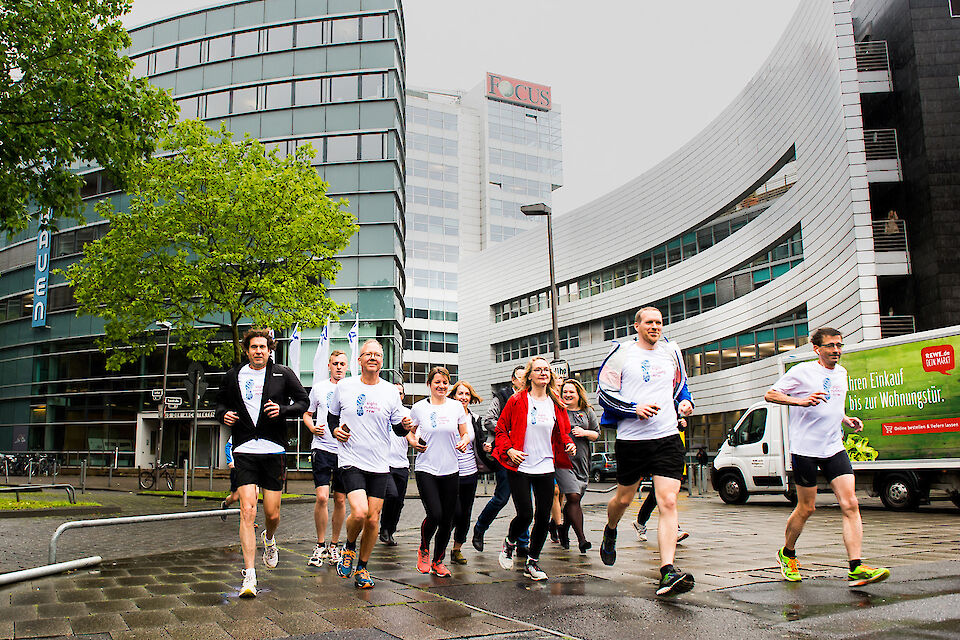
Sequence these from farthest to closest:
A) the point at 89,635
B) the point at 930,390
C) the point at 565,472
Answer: the point at 930,390
the point at 565,472
the point at 89,635

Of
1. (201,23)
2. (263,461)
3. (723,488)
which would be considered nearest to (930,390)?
(723,488)

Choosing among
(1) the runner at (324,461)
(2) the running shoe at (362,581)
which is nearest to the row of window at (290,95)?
(1) the runner at (324,461)

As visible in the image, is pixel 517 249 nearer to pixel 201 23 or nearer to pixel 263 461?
pixel 201 23

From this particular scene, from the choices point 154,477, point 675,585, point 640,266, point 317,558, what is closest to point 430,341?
point 640,266

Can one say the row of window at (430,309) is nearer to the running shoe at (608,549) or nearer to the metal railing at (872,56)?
the metal railing at (872,56)

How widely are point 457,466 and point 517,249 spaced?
50.0 meters

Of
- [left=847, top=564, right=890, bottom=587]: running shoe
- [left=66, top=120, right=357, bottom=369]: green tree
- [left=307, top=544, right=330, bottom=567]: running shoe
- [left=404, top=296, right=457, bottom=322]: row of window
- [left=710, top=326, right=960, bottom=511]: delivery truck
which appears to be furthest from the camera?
[left=404, top=296, right=457, bottom=322]: row of window

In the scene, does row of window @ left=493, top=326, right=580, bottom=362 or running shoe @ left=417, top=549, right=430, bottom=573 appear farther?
row of window @ left=493, top=326, right=580, bottom=362

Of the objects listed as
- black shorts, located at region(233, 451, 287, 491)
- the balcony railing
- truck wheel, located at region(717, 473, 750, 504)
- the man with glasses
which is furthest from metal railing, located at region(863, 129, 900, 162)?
black shorts, located at region(233, 451, 287, 491)

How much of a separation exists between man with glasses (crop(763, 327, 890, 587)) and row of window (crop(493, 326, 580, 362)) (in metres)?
44.8

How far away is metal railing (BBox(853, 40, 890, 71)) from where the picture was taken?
25594 millimetres

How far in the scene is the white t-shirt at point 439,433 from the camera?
6727mm

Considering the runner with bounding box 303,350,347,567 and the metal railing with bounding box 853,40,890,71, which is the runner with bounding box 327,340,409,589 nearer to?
the runner with bounding box 303,350,347,567

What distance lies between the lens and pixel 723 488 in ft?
59.5
